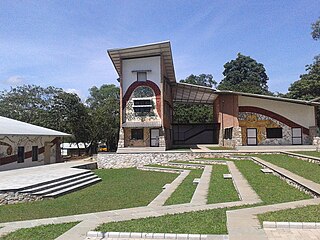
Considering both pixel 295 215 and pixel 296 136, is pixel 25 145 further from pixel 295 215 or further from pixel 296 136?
pixel 296 136

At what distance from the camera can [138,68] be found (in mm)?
25328

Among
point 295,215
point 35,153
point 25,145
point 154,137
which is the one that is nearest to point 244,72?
point 154,137

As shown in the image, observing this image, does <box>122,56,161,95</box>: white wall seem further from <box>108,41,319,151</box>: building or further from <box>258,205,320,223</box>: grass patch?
<box>258,205,320,223</box>: grass patch

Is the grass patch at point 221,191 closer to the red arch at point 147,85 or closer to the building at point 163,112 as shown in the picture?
the building at point 163,112

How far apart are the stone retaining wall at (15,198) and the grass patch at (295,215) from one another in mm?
8339

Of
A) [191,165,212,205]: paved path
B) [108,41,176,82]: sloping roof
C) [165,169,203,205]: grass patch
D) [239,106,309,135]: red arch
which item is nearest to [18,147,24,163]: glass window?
[108,41,176,82]: sloping roof

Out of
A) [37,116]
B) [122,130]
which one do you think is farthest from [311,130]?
[37,116]

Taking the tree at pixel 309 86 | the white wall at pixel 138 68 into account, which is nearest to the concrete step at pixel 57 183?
the white wall at pixel 138 68

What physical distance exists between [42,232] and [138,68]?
20.8 meters

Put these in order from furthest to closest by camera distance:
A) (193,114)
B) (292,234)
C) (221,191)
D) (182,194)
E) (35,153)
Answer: (193,114) → (35,153) → (182,194) → (221,191) → (292,234)

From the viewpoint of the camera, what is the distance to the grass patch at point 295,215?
199 inches

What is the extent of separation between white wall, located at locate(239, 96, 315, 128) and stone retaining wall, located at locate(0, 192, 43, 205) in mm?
20035

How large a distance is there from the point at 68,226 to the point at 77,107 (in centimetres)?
2936

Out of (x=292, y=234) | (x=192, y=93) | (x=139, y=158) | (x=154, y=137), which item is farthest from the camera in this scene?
(x=192, y=93)
